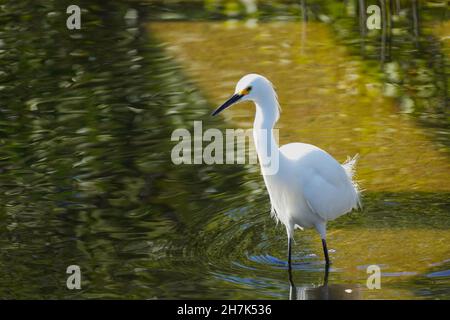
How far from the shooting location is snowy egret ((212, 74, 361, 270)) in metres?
5.30

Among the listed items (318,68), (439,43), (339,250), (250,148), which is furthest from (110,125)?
(439,43)

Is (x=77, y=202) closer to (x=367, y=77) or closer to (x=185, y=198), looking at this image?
(x=185, y=198)

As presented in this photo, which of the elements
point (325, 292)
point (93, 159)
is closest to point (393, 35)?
point (93, 159)

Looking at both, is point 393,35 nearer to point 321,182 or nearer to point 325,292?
point 321,182

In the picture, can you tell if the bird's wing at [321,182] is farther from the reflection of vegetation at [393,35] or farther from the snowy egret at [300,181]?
the reflection of vegetation at [393,35]

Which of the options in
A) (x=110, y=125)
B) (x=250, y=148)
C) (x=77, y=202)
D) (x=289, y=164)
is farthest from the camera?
(x=110, y=125)

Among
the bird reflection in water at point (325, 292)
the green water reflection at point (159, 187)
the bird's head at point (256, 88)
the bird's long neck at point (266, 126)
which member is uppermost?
the bird's head at point (256, 88)

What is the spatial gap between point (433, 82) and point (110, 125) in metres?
2.73

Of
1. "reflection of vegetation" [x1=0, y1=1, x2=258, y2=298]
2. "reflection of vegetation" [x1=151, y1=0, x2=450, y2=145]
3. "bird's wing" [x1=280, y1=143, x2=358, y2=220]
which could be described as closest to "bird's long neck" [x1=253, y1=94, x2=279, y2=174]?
"bird's wing" [x1=280, y1=143, x2=358, y2=220]

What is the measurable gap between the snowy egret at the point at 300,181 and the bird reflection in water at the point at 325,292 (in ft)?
0.71

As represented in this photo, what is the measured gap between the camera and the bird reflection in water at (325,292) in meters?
5.03

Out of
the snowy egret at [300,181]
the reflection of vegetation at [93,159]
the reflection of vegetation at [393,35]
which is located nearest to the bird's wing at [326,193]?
the snowy egret at [300,181]

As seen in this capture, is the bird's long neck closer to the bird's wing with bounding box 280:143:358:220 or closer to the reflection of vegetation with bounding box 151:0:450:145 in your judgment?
the bird's wing with bounding box 280:143:358:220

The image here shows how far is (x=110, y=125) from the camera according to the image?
299 inches
